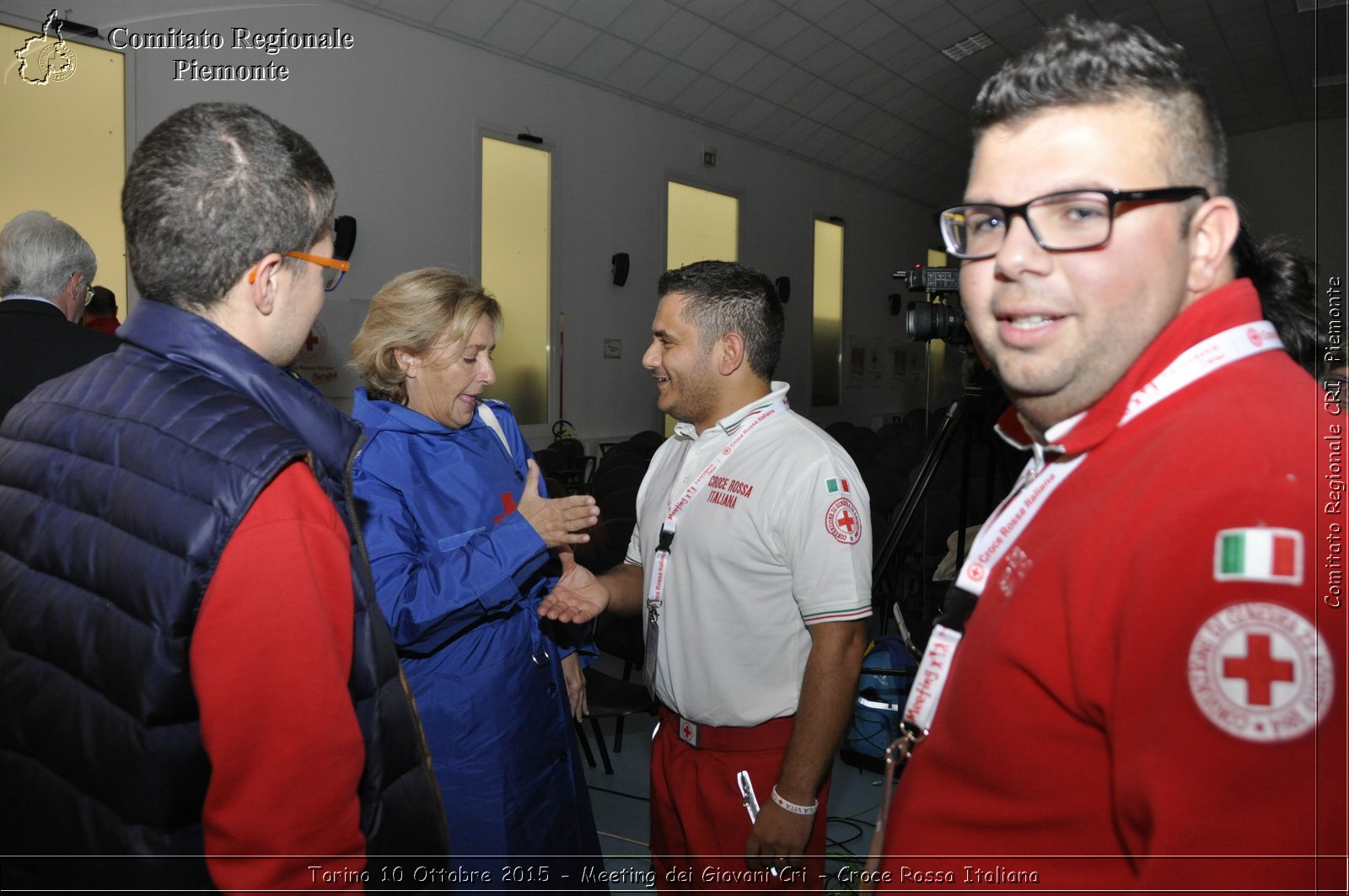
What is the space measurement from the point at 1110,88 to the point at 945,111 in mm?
13654

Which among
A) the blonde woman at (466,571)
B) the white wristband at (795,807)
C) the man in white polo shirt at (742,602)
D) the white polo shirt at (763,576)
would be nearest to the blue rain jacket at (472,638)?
the blonde woman at (466,571)

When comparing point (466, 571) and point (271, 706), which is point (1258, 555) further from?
point (466, 571)

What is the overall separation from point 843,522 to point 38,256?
2.95 meters

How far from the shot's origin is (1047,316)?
3.11ft

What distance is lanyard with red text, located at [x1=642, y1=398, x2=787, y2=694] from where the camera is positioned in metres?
Answer: 2.21

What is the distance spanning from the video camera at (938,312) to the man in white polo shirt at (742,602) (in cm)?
81

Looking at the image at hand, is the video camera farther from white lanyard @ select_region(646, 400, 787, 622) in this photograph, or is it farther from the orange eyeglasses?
the orange eyeglasses

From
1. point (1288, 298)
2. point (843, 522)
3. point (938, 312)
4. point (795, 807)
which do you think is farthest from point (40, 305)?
point (1288, 298)

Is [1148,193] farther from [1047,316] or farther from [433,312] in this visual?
[433,312]

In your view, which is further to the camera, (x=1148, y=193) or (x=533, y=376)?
(x=533, y=376)

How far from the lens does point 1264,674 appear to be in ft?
2.22

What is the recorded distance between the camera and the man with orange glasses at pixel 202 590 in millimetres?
1030

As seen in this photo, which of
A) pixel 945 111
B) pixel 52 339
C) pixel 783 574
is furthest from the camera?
pixel 945 111

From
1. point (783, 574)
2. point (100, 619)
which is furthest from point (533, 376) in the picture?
point (100, 619)
